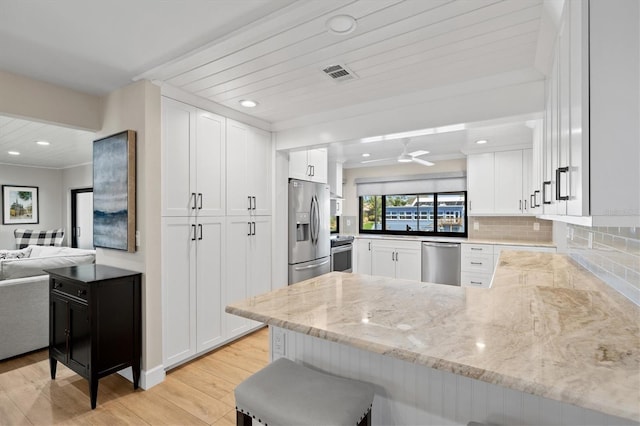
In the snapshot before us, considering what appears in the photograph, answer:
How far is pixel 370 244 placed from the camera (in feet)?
18.0

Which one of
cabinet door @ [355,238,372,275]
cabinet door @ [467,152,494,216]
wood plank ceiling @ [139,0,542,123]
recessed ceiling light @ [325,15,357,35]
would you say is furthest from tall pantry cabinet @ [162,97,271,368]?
cabinet door @ [467,152,494,216]

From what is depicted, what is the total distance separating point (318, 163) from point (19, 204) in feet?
19.6

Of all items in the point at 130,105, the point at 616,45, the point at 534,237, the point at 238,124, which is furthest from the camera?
the point at 534,237

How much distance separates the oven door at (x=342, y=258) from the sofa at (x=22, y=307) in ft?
10.6

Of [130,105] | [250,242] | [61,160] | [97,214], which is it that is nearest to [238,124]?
[130,105]

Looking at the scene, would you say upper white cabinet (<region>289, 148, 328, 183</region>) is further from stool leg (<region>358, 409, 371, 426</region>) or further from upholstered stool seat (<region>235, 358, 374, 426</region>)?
stool leg (<region>358, 409, 371, 426</region>)

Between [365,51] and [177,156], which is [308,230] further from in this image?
[365,51]

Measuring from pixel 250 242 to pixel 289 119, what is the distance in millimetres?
1367

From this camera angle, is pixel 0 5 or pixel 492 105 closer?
pixel 0 5

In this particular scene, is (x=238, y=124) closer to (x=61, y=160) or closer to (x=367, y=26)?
(x=367, y=26)

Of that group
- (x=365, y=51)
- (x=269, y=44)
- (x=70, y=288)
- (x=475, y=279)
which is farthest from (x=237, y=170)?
(x=475, y=279)

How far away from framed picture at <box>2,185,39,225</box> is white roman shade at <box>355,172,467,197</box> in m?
6.31

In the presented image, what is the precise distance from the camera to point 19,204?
609cm

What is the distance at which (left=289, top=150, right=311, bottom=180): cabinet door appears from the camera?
12.5 ft
